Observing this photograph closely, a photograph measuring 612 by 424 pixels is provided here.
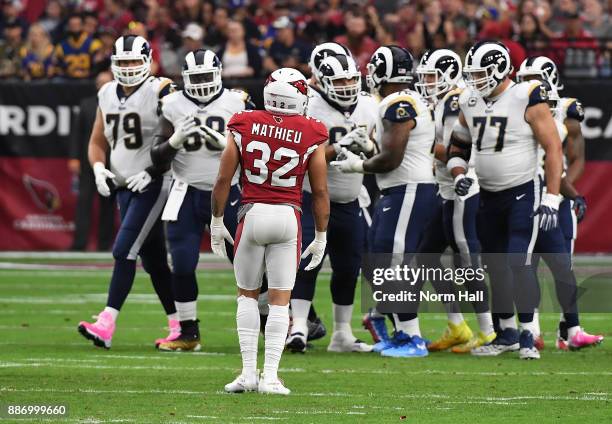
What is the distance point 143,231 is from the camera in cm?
915

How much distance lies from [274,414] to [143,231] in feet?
9.96

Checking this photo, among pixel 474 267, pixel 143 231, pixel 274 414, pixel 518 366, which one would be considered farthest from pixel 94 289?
pixel 274 414

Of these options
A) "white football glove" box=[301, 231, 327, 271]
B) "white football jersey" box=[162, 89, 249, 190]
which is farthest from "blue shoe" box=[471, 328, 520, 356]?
"white football glove" box=[301, 231, 327, 271]

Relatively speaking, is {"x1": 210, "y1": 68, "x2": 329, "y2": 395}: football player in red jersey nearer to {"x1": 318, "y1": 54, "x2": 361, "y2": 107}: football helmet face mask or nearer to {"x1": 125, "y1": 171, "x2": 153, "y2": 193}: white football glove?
{"x1": 318, "y1": 54, "x2": 361, "y2": 107}: football helmet face mask

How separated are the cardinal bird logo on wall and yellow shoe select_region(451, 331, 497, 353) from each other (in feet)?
24.8

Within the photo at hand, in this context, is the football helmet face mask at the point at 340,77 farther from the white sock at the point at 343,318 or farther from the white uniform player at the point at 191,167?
the white sock at the point at 343,318

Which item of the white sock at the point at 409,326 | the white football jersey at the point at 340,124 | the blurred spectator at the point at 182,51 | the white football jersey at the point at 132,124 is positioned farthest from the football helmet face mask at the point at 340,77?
the blurred spectator at the point at 182,51

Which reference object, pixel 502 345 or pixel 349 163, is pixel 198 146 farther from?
pixel 502 345

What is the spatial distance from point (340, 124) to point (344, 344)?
1.39m

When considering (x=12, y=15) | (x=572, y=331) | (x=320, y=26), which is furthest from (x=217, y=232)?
(x=12, y=15)

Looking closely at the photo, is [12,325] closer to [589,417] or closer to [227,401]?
[227,401]

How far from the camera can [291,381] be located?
296 inches

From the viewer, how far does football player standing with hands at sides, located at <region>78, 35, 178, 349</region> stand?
30.0 feet

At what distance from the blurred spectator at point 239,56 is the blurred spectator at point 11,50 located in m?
2.44
